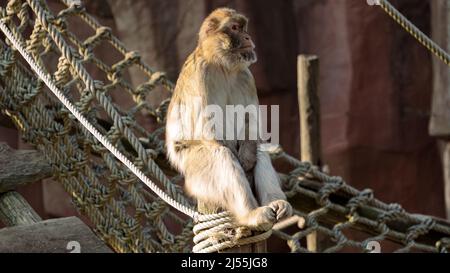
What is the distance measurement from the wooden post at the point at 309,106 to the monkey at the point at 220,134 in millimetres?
2197

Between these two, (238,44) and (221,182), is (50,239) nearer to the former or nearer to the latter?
(221,182)

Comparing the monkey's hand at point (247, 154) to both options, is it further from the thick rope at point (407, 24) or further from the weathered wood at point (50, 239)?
the thick rope at point (407, 24)

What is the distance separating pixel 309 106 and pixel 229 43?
236 centimetres

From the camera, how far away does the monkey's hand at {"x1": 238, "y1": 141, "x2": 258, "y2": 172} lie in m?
3.89

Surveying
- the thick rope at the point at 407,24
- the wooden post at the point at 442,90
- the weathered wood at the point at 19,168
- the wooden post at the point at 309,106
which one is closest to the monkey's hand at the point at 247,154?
the thick rope at the point at 407,24

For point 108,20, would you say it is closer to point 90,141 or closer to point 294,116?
point 294,116

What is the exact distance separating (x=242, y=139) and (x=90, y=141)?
119 centimetres

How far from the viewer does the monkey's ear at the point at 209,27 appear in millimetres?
4098

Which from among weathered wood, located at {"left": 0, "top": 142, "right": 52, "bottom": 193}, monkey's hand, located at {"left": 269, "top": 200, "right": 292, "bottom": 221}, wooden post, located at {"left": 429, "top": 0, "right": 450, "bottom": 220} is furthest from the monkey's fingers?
wooden post, located at {"left": 429, "top": 0, "right": 450, "bottom": 220}

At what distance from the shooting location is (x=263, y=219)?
3.44 m

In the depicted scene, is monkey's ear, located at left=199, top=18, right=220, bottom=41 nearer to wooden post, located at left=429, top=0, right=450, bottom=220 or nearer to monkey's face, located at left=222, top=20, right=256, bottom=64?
monkey's face, located at left=222, top=20, right=256, bottom=64

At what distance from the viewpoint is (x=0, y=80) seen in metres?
4.86

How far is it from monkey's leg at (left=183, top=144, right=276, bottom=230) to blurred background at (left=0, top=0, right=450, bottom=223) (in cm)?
474
